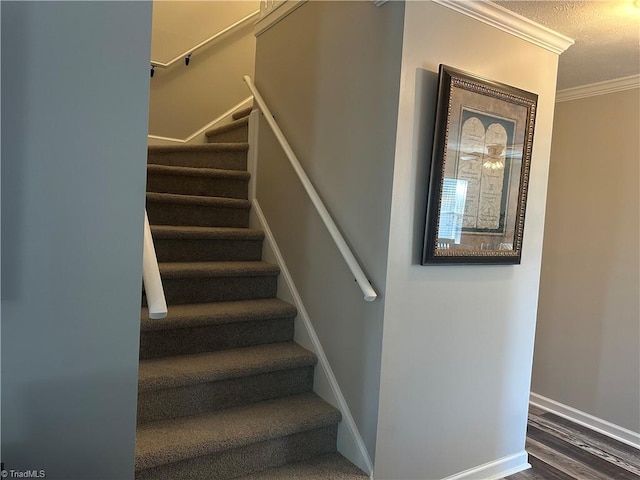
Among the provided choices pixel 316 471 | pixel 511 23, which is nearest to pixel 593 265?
pixel 511 23

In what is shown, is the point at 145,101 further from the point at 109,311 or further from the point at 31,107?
the point at 109,311

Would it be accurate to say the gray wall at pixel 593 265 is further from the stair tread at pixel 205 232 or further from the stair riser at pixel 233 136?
the stair riser at pixel 233 136

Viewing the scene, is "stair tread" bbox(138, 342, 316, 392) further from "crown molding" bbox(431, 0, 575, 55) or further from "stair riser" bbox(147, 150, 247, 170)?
"crown molding" bbox(431, 0, 575, 55)

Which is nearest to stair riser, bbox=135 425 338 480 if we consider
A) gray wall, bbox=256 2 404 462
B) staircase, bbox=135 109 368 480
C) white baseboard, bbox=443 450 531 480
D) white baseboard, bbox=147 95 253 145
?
staircase, bbox=135 109 368 480

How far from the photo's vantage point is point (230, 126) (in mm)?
3377

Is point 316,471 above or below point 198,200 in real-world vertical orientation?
below

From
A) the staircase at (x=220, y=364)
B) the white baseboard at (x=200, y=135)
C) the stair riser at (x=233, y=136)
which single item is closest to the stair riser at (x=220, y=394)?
the staircase at (x=220, y=364)

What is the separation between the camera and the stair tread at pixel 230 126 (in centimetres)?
321

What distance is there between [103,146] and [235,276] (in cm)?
142

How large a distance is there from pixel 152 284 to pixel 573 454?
2494 millimetres

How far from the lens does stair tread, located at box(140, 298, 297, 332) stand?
82.6 inches

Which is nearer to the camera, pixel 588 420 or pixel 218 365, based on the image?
pixel 218 365

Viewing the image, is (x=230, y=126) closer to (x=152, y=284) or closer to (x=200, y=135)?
(x=200, y=135)

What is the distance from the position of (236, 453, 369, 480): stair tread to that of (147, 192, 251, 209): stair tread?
1.54m
